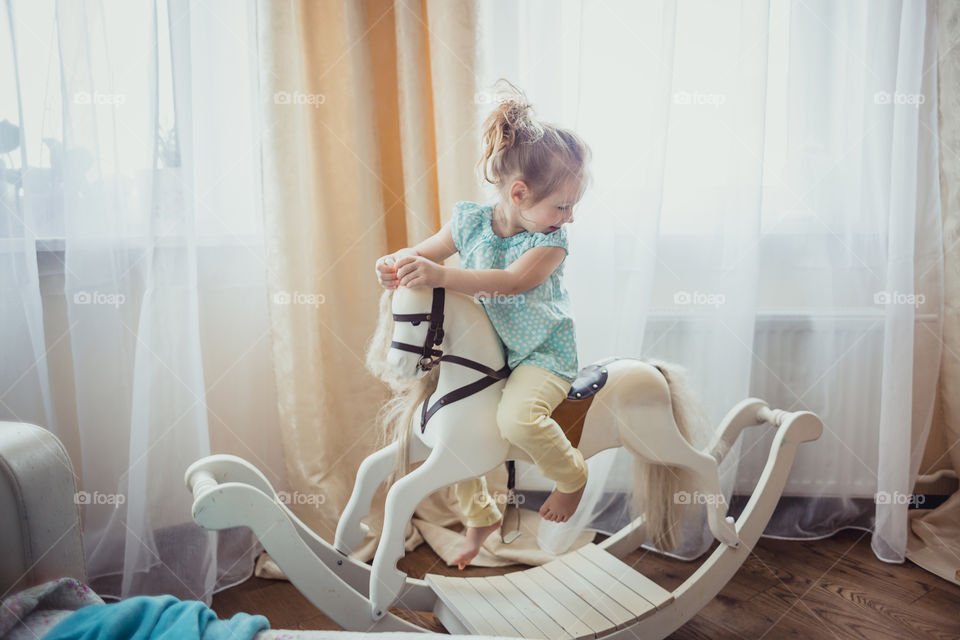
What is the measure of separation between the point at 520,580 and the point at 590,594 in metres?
0.17

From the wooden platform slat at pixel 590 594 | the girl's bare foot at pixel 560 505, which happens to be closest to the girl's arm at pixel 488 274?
the girl's bare foot at pixel 560 505

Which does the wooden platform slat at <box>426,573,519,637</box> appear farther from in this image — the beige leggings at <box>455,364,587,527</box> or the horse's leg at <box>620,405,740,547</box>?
the horse's leg at <box>620,405,740,547</box>

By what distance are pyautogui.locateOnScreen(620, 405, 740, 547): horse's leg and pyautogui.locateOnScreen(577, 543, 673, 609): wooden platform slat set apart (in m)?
0.20

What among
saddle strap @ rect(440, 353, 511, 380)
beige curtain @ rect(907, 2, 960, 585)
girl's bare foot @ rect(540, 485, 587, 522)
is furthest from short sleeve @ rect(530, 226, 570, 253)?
beige curtain @ rect(907, 2, 960, 585)

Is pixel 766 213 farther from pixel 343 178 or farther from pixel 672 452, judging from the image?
pixel 343 178

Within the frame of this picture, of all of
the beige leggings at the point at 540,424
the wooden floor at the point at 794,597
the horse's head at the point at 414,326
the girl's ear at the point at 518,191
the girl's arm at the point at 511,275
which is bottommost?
the wooden floor at the point at 794,597

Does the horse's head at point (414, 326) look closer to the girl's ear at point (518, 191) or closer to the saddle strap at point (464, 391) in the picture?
the saddle strap at point (464, 391)

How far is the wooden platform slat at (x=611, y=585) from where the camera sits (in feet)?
4.63

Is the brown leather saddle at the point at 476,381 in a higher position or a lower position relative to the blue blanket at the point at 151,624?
higher

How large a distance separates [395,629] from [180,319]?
0.94m

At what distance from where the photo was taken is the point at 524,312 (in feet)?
4.44

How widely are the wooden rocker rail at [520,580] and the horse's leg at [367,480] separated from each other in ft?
0.14

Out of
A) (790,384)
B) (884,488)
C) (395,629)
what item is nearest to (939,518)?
(884,488)

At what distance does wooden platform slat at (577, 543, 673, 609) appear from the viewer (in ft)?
4.72
